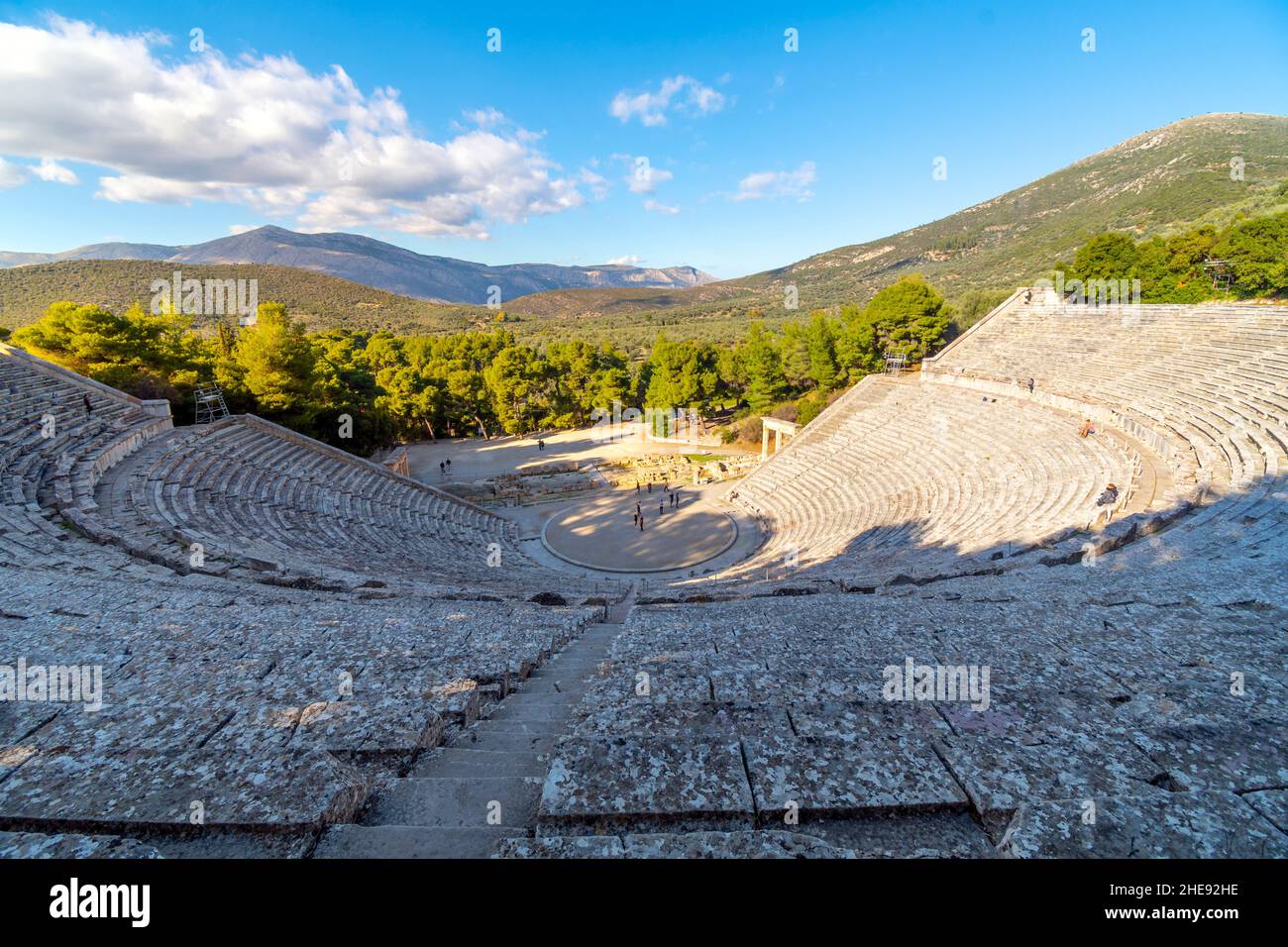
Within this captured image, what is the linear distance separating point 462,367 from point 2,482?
1172 inches

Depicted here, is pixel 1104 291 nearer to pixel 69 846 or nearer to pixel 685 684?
pixel 685 684

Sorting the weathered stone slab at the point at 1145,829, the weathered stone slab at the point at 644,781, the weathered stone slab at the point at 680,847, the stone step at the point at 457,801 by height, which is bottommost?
the stone step at the point at 457,801

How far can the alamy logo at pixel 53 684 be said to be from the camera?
3840mm

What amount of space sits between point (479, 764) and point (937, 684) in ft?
11.0

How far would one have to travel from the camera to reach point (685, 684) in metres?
4.53

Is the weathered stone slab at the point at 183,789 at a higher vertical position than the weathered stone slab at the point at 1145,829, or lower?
lower

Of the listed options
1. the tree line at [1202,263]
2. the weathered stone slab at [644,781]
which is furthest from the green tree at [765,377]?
the weathered stone slab at [644,781]

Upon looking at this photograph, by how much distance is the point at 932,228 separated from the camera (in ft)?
347

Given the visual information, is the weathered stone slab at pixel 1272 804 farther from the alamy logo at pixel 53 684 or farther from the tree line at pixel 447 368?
the tree line at pixel 447 368

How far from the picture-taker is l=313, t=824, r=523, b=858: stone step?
2.32m

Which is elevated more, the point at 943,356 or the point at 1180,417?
the point at 943,356

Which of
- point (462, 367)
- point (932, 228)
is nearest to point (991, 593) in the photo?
point (462, 367)
